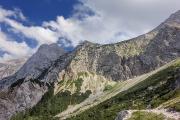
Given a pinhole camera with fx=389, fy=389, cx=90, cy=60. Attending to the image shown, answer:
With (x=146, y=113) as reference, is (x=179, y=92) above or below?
above

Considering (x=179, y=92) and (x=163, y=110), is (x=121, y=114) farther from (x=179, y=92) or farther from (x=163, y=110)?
(x=179, y=92)

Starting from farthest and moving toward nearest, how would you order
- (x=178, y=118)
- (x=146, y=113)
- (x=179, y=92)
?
(x=179, y=92) < (x=146, y=113) < (x=178, y=118)

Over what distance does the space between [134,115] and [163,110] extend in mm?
5690

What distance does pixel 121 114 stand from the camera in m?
73.9

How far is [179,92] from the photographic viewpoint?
108 m

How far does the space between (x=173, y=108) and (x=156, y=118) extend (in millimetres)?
6215

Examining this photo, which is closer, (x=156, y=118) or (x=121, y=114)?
(x=156, y=118)

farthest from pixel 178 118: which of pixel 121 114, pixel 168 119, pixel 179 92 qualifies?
pixel 179 92

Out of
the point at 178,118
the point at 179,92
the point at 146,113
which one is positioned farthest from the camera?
the point at 179,92

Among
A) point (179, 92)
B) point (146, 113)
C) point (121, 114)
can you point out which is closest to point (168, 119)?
point (146, 113)

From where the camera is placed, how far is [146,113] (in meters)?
70.4

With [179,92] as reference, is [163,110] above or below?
below

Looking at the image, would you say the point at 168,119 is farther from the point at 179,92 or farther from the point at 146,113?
the point at 179,92

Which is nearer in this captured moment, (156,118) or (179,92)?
(156,118)
